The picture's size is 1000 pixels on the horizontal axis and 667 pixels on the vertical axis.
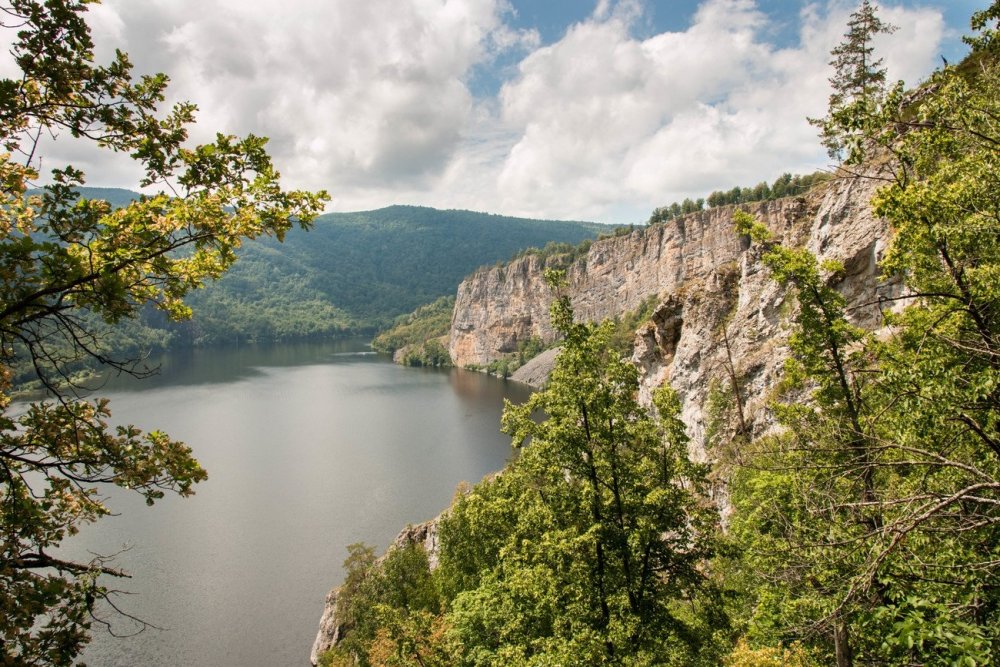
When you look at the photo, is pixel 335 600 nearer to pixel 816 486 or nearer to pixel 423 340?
pixel 816 486

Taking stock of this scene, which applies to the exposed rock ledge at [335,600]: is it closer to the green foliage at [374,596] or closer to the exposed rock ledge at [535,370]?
the green foliage at [374,596]

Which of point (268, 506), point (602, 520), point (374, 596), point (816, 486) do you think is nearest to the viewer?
point (816, 486)

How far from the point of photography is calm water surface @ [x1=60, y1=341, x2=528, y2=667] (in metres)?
26.5

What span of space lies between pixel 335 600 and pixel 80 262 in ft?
84.5

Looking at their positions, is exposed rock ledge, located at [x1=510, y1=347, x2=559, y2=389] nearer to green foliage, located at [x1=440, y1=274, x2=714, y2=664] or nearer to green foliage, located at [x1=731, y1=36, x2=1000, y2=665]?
green foliage, located at [x1=440, y1=274, x2=714, y2=664]

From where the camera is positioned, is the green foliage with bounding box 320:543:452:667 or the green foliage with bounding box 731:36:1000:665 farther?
the green foliage with bounding box 320:543:452:667

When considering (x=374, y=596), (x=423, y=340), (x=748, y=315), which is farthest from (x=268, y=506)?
(x=423, y=340)

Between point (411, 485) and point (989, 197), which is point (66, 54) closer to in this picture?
point (989, 197)

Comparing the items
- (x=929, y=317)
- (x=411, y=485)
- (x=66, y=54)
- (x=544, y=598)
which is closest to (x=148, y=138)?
(x=66, y=54)

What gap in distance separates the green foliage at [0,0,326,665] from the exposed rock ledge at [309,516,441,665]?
20735mm

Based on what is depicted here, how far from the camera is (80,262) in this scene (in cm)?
359

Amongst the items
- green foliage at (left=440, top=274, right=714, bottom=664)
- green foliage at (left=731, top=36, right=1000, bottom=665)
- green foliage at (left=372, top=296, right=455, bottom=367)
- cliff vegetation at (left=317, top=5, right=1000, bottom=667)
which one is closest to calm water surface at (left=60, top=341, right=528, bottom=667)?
green foliage at (left=440, top=274, right=714, bottom=664)

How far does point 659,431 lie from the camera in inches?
388

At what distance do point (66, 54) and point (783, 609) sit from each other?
9366 millimetres
